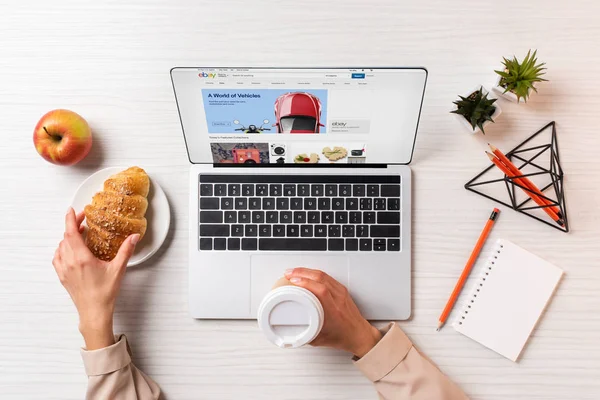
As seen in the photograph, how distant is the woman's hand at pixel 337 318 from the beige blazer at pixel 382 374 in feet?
0.07

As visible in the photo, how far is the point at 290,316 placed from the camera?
28.3 inches

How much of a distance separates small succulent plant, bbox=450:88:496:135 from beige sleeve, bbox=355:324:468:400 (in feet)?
1.25

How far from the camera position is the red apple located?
0.85m

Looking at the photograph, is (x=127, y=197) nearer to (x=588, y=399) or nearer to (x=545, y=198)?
(x=545, y=198)

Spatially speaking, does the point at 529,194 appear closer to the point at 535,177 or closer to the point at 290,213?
the point at 535,177

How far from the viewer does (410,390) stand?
817 mm

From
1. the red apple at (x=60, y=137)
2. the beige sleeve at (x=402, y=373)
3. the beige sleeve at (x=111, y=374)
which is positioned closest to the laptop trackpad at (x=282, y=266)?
the beige sleeve at (x=402, y=373)

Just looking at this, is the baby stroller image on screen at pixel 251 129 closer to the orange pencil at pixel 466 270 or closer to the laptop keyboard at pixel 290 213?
the laptop keyboard at pixel 290 213

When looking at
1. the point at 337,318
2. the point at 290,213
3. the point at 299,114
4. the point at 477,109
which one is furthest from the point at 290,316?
the point at 477,109

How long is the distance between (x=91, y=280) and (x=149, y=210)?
0.15 m

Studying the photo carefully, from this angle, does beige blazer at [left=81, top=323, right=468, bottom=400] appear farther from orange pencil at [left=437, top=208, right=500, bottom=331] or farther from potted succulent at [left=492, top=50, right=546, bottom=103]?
potted succulent at [left=492, top=50, right=546, bottom=103]

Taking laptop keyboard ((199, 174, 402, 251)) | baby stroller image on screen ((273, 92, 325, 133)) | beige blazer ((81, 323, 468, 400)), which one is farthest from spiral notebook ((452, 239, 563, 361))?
baby stroller image on screen ((273, 92, 325, 133))

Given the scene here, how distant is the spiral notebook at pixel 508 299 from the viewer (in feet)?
2.83

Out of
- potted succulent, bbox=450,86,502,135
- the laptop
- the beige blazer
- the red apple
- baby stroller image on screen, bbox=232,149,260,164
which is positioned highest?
→ potted succulent, bbox=450,86,502,135
